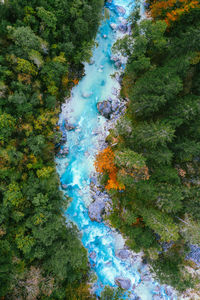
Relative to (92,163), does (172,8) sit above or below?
above

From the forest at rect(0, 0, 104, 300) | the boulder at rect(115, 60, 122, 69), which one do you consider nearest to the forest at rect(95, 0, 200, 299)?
the boulder at rect(115, 60, 122, 69)

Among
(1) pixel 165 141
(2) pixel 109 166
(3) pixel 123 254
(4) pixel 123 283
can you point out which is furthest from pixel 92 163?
(4) pixel 123 283

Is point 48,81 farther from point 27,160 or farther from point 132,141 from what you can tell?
point 132,141

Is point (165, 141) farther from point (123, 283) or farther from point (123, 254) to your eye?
point (123, 283)

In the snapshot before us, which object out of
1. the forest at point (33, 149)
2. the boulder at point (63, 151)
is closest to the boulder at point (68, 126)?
the boulder at point (63, 151)

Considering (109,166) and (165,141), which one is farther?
(109,166)

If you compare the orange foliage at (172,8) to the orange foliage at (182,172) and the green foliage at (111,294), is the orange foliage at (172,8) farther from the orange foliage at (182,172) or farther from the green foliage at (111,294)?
the green foliage at (111,294)

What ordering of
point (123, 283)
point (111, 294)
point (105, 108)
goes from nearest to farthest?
point (111, 294), point (123, 283), point (105, 108)
